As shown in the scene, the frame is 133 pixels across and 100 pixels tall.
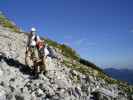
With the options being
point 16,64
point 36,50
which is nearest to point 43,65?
point 36,50

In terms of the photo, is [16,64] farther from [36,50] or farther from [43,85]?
[43,85]

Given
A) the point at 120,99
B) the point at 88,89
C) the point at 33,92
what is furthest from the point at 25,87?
the point at 120,99

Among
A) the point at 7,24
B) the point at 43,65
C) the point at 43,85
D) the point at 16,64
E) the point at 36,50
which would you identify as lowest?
the point at 43,85

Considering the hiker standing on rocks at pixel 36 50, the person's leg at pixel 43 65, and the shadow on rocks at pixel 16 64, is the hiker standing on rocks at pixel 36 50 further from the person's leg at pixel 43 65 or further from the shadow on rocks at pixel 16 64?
the shadow on rocks at pixel 16 64

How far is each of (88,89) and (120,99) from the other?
228 centimetres

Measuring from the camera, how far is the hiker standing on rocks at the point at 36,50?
20734 millimetres

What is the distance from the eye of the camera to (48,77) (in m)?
21.0

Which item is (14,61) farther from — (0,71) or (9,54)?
(0,71)

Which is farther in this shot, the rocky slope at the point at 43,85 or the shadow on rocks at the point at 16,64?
the shadow on rocks at the point at 16,64

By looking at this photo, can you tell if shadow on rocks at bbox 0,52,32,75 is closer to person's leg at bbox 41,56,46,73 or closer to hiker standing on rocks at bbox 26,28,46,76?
hiker standing on rocks at bbox 26,28,46,76

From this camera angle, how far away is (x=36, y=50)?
2169 cm

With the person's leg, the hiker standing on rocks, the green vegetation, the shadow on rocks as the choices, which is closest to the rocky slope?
the shadow on rocks

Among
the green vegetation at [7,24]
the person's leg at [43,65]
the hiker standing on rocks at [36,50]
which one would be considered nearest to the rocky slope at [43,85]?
the person's leg at [43,65]

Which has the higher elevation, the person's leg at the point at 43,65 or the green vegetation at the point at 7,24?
the green vegetation at the point at 7,24
